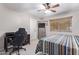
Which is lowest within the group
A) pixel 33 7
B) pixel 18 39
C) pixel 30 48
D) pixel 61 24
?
pixel 30 48

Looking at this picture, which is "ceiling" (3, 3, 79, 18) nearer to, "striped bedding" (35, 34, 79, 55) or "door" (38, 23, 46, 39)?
"door" (38, 23, 46, 39)

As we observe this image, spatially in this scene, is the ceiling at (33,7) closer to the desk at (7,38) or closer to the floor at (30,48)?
the desk at (7,38)

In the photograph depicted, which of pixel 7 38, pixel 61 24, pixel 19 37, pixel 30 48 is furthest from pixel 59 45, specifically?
pixel 7 38

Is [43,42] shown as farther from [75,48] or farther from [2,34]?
[2,34]

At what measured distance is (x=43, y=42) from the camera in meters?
2.21

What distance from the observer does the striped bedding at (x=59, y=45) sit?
2129 millimetres

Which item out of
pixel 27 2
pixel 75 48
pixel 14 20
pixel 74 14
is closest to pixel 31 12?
pixel 27 2

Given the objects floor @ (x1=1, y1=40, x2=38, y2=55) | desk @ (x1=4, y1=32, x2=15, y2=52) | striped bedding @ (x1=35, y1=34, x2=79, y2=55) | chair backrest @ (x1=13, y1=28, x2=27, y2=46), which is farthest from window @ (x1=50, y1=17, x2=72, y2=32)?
desk @ (x1=4, y1=32, x2=15, y2=52)

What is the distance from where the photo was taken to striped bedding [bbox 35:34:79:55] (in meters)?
2.13

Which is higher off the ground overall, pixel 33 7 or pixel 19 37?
pixel 33 7

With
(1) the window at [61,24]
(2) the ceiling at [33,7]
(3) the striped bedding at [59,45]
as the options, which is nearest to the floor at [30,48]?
(3) the striped bedding at [59,45]

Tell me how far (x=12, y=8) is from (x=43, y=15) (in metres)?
0.58

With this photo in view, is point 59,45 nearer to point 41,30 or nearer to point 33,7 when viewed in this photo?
point 41,30

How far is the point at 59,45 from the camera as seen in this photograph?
2170mm
